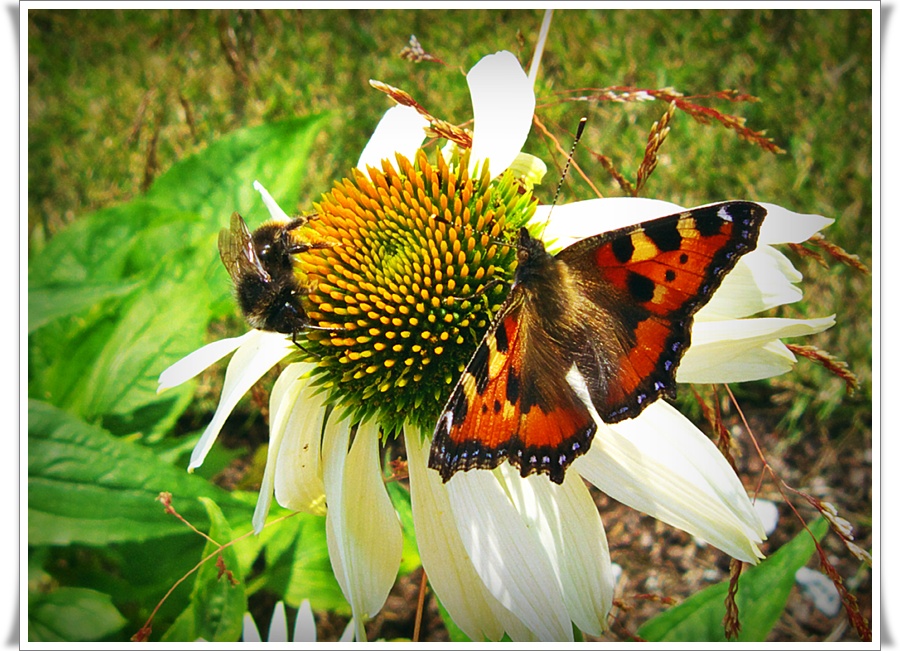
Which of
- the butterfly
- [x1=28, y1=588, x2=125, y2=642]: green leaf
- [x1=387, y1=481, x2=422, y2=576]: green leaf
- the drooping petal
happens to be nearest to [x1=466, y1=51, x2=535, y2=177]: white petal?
the butterfly

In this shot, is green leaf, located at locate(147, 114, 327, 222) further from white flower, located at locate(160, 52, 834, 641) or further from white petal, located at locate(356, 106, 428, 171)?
white flower, located at locate(160, 52, 834, 641)

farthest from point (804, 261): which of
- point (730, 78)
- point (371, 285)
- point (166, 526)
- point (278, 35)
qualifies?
point (166, 526)

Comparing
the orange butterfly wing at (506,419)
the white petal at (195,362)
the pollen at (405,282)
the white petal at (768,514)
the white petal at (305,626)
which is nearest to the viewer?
the orange butterfly wing at (506,419)

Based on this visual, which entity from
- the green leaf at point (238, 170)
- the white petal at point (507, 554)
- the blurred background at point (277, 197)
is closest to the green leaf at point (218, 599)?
the blurred background at point (277, 197)

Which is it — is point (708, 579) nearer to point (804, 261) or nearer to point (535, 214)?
point (804, 261)

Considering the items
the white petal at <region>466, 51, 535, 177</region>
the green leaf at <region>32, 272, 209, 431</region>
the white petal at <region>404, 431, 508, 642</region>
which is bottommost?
the white petal at <region>404, 431, 508, 642</region>

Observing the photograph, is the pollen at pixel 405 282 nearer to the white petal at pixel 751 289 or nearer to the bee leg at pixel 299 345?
the bee leg at pixel 299 345
